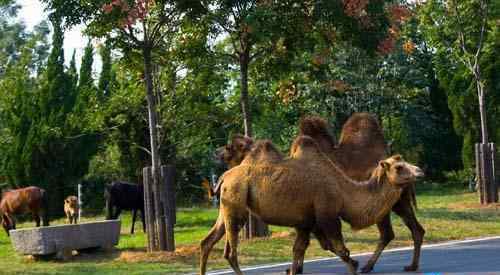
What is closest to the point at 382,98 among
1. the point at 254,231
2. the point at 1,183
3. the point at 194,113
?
the point at 1,183

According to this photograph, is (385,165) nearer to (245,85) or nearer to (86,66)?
(245,85)

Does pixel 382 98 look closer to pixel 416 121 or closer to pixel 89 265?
pixel 416 121

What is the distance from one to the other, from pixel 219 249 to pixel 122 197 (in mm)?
8853

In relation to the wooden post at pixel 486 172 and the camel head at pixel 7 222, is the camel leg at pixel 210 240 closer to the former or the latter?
the camel head at pixel 7 222

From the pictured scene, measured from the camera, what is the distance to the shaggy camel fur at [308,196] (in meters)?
12.9

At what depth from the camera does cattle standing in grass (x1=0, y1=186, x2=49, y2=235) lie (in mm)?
24781

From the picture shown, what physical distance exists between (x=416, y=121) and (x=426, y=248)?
2597cm

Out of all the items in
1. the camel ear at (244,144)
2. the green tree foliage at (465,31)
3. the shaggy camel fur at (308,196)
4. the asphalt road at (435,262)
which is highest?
the green tree foliage at (465,31)

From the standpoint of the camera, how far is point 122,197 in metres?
27.1

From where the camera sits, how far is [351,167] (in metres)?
15.7

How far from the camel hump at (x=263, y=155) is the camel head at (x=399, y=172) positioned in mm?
1532

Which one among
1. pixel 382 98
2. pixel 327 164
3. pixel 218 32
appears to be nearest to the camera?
pixel 327 164

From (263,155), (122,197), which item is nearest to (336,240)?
(263,155)

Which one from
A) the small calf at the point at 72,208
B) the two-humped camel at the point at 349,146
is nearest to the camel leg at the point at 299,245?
the two-humped camel at the point at 349,146
